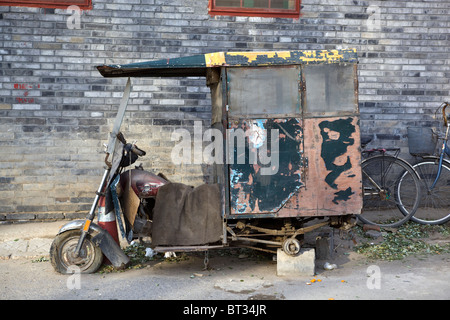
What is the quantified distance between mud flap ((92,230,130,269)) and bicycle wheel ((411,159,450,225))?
4384 millimetres

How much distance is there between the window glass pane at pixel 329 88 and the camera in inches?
185

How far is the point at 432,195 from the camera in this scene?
693 centimetres

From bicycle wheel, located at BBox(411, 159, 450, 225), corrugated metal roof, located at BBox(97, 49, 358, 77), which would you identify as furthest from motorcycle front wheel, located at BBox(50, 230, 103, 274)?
bicycle wheel, located at BBox(411, 159, 450, 225)

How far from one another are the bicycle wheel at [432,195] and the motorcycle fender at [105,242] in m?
4.40

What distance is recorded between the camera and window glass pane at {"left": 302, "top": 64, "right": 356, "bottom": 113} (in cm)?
469

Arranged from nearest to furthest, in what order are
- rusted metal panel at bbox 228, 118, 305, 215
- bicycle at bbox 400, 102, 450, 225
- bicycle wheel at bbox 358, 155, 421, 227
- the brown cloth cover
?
1. rusted metal panel at bbox 228, 118, 305, 215
2. the brown cloth cover
3. bicycle wheel at bbox 358, 155, 421, 227
4. bicycle at bbox 400, 102, 450, 225

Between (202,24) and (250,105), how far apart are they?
287 cm

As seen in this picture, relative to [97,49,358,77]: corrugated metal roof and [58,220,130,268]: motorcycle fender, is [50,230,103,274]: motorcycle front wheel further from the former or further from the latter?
[97,49,358,77]: corrugated metal roof

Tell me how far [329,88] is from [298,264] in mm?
1934

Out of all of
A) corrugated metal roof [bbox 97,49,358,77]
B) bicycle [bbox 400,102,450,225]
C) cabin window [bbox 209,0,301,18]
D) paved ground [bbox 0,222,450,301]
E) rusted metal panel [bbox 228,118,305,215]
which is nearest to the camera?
paved ground [bbox 0,222,450,301]

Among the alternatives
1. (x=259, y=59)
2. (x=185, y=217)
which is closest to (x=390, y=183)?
(x=259, y=59)

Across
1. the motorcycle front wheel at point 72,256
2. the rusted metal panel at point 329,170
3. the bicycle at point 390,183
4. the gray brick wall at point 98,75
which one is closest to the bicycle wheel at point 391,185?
the bicycle at point 390,183

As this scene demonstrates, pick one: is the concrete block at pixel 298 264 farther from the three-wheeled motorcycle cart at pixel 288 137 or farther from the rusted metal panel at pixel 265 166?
the rusted metal panel at pixel 265 166

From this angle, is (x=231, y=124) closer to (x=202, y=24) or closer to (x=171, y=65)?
(x=171, y=65)
